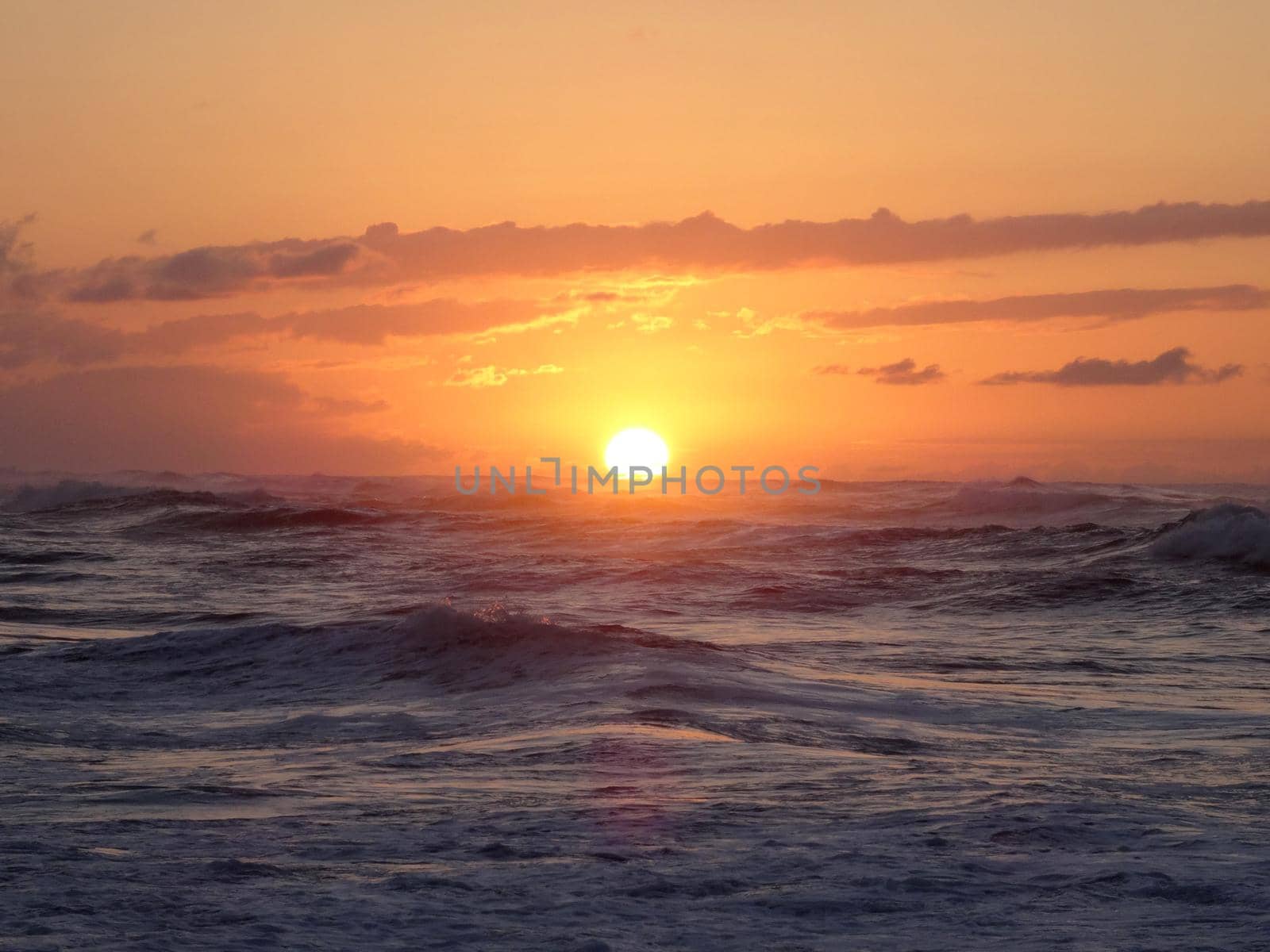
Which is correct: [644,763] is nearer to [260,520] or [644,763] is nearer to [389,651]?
[389,651]

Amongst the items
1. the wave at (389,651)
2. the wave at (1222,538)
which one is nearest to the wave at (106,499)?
the wave at (1222,538)

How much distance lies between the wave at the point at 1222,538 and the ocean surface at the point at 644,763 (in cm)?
98

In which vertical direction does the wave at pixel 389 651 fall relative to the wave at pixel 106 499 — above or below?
below

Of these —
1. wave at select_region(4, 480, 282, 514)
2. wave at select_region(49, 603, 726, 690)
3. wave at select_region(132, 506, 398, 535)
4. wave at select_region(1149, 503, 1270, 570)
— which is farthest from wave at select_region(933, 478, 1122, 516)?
wave at select_region(49, 603, 726, 690)

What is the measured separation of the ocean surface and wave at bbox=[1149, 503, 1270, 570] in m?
0.98

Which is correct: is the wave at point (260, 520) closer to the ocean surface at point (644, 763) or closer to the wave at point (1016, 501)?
the ocean surface at point (644, 763)

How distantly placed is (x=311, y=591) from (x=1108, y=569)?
47.0 ft

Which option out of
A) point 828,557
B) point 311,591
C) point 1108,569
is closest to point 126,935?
point 311,591

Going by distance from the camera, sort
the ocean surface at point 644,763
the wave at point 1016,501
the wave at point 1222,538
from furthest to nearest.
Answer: the wave at point 1016,501 → the wave at point 1222,538 → the ocean surface at point 644,763

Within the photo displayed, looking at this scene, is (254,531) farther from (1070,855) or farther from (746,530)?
(1070,855)

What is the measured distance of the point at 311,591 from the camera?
2267 cm

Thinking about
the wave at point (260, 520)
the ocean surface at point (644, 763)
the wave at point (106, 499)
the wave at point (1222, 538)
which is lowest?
the ocean surface at point (644, 763)

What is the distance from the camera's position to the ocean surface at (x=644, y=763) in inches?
223

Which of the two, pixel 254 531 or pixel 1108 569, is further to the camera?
pixel 254 531
